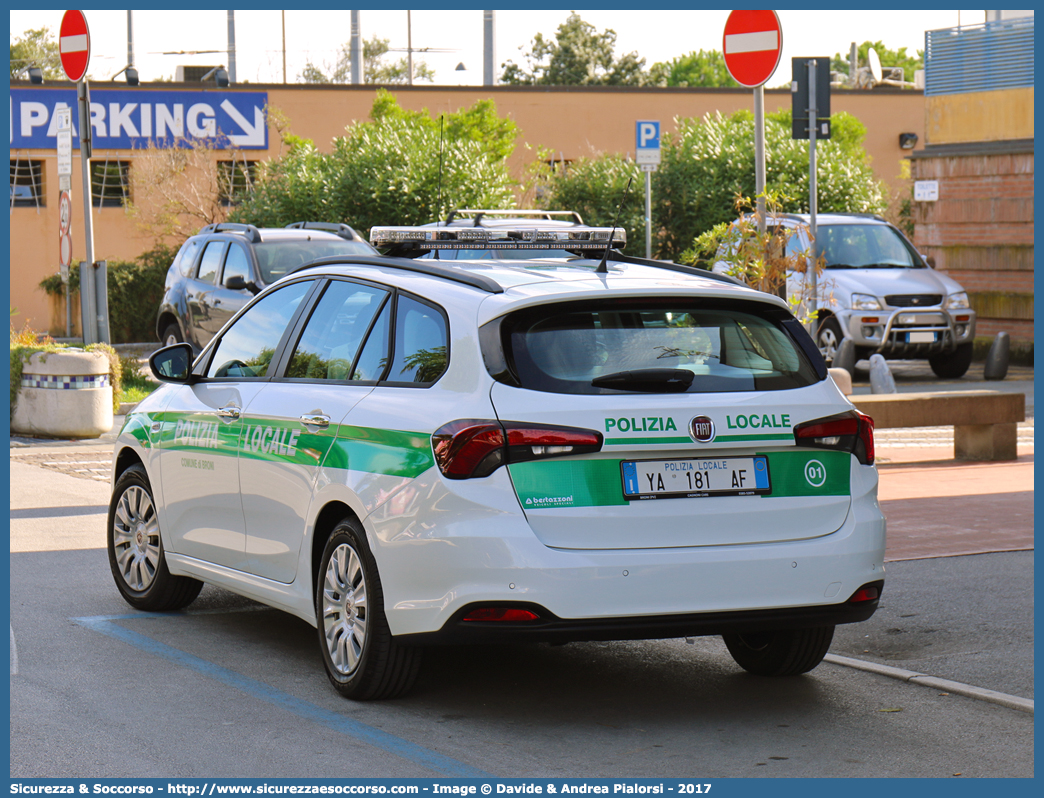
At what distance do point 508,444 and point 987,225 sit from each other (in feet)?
65.6

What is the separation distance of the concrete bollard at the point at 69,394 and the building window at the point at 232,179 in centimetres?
1864

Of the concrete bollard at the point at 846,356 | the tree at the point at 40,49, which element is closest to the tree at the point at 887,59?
the tree at the point at 40,49

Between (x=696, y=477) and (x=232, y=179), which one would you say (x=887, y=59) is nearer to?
(x=232, y=179)

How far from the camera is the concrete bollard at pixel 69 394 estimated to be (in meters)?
15.0

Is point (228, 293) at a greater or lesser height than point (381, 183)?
lesser

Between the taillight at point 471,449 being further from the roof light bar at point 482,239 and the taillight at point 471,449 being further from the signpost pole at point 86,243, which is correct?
the signpost pole at point 86,243

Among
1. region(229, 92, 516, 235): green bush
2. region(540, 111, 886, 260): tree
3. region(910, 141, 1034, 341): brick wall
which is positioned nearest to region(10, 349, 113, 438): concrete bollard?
region(229, 92, 516, 235): green bush

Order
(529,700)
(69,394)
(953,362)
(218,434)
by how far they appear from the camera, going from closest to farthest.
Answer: (529,700) → (218,434) → (69,394) → (953,362)

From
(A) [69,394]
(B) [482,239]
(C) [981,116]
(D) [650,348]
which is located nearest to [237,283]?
(A) [69,394]

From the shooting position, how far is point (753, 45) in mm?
12367

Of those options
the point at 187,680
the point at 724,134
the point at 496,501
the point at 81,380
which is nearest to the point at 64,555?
the point at 187,680

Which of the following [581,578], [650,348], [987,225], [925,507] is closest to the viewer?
[581,578]

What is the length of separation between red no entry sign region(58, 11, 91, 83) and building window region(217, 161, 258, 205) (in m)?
17.7

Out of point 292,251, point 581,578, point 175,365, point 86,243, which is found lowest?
point 581,578
